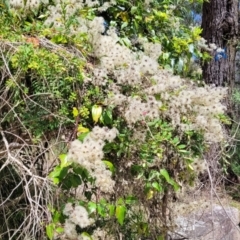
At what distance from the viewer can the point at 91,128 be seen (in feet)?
6.02

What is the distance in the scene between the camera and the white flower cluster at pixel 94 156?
149 centimetres

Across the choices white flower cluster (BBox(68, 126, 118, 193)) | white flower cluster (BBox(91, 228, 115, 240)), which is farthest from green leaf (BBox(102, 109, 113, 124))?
white flower cluster (BBox(91, 228, 115, 240))

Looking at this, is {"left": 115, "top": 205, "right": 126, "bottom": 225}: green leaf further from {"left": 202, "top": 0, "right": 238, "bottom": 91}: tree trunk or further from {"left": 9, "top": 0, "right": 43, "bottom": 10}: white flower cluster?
{"left": 202, "top": 0, "right": 238, "bottom": 91}: tree trunk

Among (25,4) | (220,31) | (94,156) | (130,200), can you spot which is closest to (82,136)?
(94,156)

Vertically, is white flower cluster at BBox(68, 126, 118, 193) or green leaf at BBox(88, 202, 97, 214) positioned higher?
white flower cluster at BBox(68, 126, 118, 193)

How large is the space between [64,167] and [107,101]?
35 centimetres

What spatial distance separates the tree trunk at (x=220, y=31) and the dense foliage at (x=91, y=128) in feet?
9.31

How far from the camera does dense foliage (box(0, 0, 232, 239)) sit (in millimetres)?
1701

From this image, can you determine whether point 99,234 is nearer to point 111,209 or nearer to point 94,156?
point 111,209

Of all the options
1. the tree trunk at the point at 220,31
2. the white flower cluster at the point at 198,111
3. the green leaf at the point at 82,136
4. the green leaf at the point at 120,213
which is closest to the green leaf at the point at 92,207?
the green leaf at the point at 120,213

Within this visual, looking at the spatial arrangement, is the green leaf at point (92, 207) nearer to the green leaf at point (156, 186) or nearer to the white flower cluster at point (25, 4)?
the green leaf at point (156, 186)

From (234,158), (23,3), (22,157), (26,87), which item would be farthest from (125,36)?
(234,158)

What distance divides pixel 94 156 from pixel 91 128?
1.11ft

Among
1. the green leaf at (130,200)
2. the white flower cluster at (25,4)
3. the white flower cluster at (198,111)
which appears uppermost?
the white flower cluster at (25,4)
